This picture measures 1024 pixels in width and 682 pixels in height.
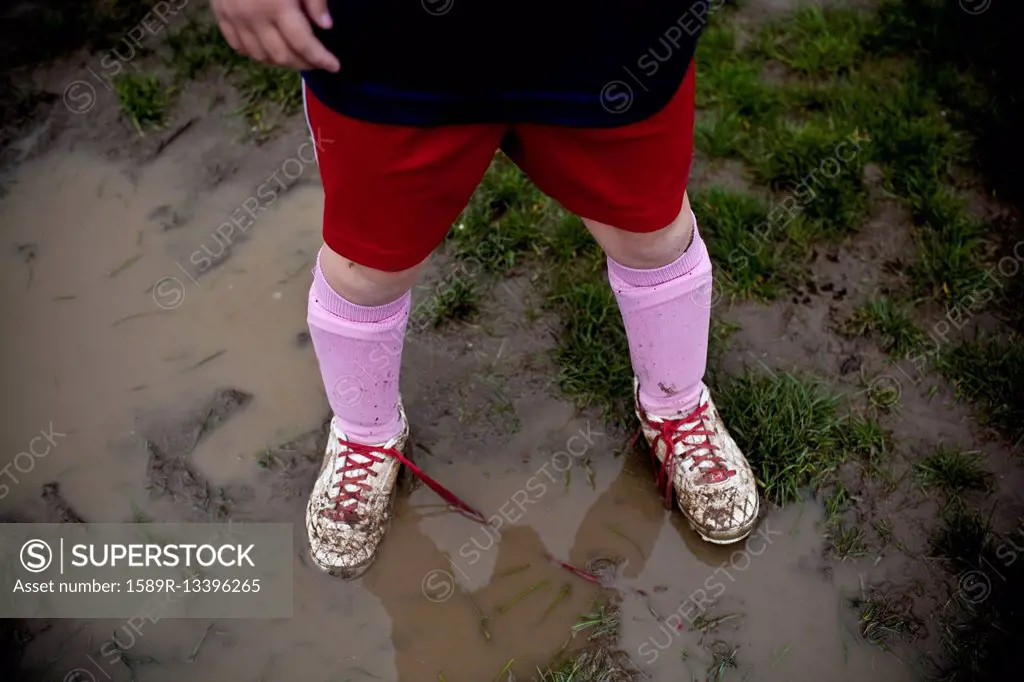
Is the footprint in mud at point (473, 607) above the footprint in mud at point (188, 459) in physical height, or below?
below

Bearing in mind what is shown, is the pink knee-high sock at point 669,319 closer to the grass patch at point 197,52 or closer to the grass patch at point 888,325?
the grass patch at point 888,325

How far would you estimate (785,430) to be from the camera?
1937mm

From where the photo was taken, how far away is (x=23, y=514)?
188cm

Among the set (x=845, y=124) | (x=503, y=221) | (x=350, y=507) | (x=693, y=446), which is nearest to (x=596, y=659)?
(x=693, y=446)

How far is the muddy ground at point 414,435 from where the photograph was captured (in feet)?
5.66

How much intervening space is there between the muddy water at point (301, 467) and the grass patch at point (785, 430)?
0.28 feet

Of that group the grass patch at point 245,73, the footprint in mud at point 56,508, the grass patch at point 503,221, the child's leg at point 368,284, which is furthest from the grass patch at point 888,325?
the footprint in mud at point 56,508

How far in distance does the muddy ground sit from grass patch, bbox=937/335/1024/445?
0.14ft

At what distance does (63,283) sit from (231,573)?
968 mm

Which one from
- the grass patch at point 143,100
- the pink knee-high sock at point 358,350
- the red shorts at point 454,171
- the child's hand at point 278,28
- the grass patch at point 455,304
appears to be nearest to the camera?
the child's hand at point 278,28

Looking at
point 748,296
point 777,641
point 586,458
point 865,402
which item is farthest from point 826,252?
point 777,641

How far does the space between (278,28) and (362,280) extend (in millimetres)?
520

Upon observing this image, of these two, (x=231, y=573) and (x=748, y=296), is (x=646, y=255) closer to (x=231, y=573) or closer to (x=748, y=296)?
(x=748, y=296)

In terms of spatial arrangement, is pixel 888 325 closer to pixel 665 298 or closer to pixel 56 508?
pixel 665 298
